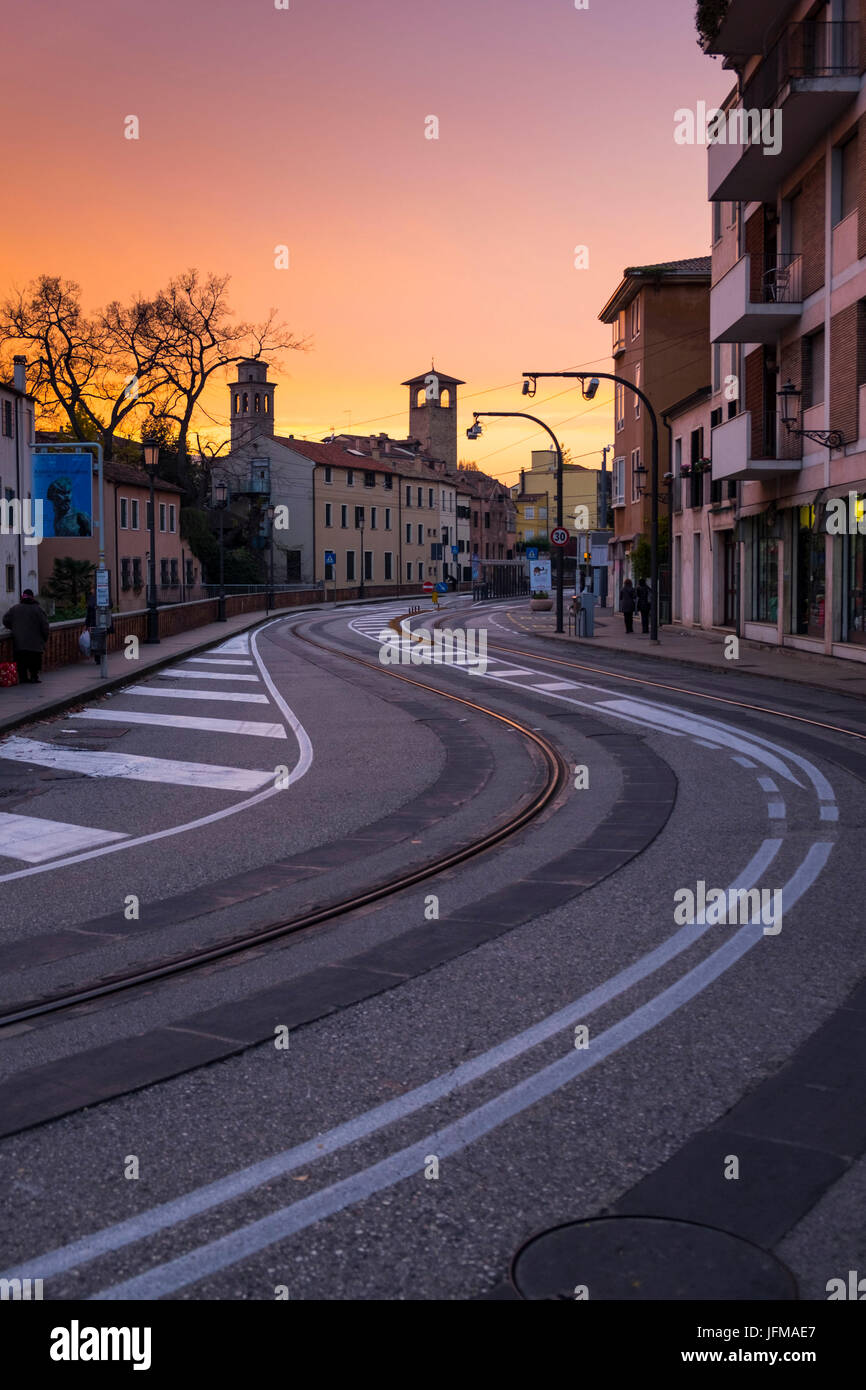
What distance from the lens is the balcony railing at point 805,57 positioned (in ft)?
80.2

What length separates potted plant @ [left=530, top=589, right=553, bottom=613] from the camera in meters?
60.6

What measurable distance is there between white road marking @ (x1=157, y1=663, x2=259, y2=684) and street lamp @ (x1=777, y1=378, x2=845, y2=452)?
12.1 metres

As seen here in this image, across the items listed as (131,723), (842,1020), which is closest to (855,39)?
(131,723)

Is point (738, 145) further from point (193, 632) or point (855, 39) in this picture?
point (193, 632)

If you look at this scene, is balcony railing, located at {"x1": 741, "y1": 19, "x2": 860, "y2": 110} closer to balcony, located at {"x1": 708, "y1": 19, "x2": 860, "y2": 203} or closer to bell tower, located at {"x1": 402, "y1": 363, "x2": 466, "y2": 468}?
balcony, located at {"x1": 708, "y1": 19, "x2": 860, "y2": 203}

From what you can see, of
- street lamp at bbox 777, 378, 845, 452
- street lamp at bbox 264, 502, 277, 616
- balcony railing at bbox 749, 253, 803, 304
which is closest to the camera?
street lamp at bbox 777, 378, 845, 452

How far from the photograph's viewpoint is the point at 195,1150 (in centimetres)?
448

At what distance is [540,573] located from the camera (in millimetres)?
61906

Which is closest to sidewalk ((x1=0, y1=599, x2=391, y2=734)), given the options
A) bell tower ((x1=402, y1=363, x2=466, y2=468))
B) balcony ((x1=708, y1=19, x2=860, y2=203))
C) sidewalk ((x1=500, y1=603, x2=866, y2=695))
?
sidewalk ((x1=500, y1=603, x2=866, y2=695))

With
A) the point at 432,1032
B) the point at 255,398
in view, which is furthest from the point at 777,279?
the point at 255,398

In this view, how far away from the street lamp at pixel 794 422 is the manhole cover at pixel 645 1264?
2340cm

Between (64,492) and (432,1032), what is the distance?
42948mm
